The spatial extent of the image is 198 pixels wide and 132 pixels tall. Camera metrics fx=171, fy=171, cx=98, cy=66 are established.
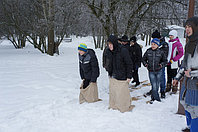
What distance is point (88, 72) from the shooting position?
4.74 meters

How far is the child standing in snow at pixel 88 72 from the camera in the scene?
460 centimetres

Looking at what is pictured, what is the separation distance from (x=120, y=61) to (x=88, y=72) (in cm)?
108

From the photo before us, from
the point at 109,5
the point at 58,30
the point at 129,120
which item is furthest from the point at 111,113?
the point at 58,30

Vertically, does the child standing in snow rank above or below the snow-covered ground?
above

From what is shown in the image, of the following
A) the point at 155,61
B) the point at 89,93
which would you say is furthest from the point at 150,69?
the point at 89,93

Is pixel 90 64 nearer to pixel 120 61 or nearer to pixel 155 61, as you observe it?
pixel 120 61

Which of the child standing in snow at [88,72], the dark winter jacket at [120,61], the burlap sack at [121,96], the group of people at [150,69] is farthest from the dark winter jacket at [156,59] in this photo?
A: the child standing in snow at [88,72]

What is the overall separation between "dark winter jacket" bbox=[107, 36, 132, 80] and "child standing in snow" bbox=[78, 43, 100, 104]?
1.94 ft

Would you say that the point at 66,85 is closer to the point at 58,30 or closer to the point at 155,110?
the point at 155,110

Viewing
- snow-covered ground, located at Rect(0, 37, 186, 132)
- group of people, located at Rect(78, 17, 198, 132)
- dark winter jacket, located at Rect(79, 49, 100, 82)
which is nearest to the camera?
group of people, located at Rect(78, 17, 198, 132)

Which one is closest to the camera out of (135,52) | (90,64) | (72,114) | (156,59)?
(72,114)

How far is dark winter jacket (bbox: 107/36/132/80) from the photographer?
4.07 m

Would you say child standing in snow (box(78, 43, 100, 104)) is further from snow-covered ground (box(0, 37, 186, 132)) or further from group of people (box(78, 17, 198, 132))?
snow-covered ground (box(0, 37, 186, 132))

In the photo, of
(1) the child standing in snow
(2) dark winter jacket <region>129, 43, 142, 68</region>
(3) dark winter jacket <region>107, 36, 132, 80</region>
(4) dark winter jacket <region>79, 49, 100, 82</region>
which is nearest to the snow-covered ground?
(1) the child standing in snow
